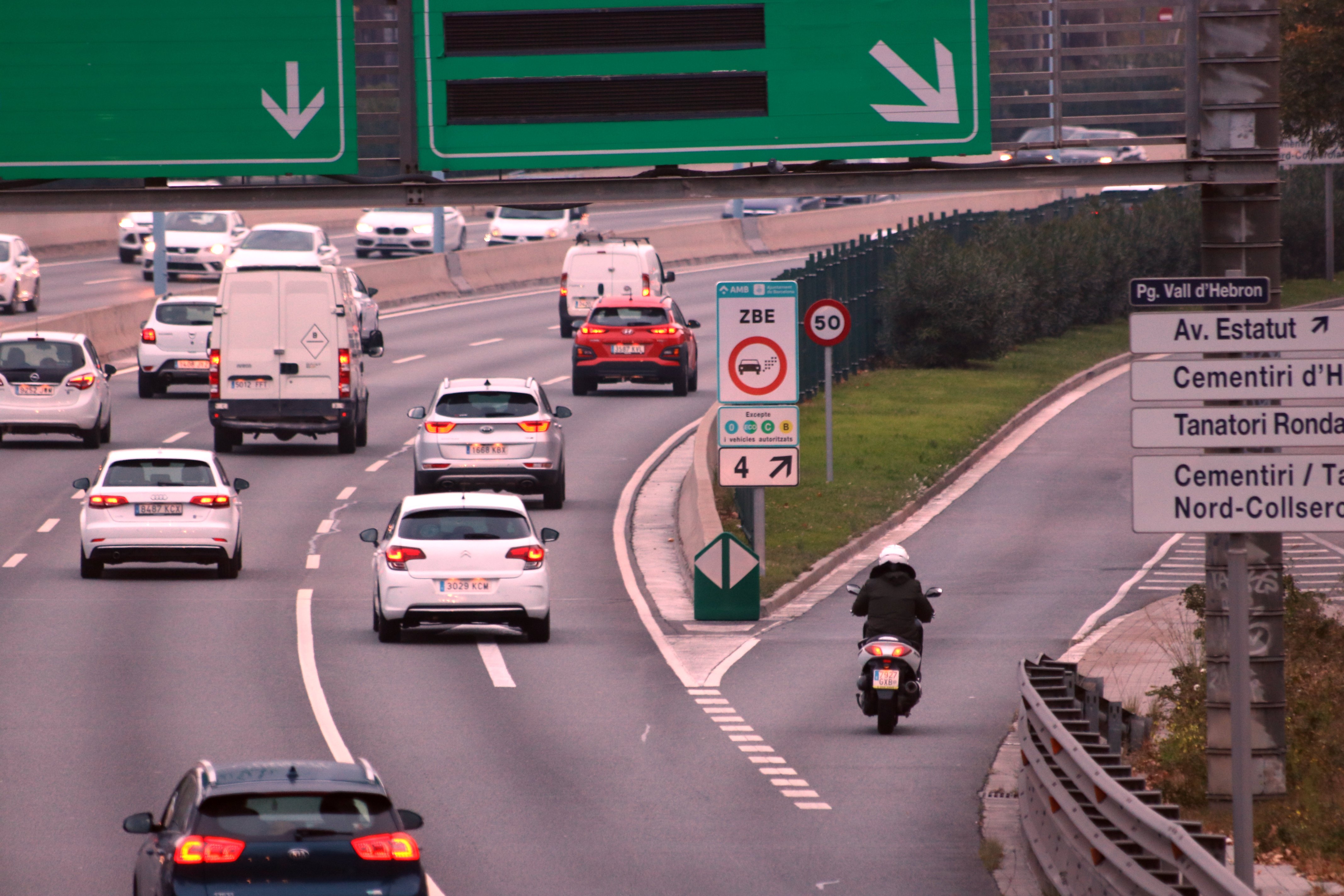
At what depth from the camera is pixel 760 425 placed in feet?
96.6

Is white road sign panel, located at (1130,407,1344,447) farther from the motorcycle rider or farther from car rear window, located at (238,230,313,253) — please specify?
car rear window, located at (238,230,313,253)

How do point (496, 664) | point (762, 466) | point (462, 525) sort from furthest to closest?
1. point (762, 466)
2. point (462, 525)
3. point (496, 664)

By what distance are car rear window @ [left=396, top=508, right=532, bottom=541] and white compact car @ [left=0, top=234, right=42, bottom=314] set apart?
29692 millimetres

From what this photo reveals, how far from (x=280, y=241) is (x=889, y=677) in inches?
1613

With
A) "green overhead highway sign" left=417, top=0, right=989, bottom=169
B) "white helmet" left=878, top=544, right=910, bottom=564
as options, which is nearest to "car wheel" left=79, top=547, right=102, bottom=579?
"white helmet" left=878, top=544, right=910, bottom=564

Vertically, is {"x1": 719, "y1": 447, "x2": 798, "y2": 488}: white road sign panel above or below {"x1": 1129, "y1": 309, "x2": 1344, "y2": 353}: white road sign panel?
below

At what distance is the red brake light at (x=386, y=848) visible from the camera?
11172mm

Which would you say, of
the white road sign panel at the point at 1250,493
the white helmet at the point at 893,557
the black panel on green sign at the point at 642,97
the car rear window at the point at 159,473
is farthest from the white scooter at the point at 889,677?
the car rear window at the point at 159,473

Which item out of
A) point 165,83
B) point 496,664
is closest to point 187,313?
point 496,664

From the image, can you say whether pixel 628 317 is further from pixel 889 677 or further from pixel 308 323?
pixel 889 677

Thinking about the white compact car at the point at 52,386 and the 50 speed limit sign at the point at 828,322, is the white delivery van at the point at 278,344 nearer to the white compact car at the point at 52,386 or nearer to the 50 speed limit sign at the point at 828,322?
the white compact car at the point at 52,386

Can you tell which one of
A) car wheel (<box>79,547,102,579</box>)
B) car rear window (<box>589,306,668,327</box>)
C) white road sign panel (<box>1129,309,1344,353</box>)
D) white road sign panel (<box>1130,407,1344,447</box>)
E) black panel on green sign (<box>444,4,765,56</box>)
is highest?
black panel on green sign (<box>444,4,765,56</box>)

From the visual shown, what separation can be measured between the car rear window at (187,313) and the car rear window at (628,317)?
735 cm

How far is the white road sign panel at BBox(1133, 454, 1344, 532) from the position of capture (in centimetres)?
1100
